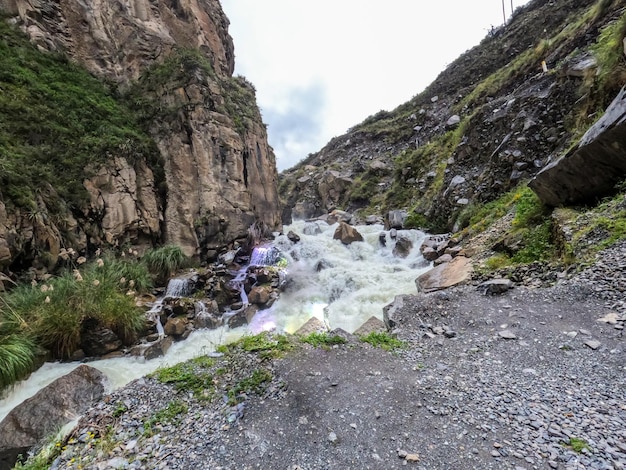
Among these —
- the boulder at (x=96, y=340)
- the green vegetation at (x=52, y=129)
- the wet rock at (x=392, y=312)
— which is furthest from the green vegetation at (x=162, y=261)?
the wet rock at (x=392, y=312)

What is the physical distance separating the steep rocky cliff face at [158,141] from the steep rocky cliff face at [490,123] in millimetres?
11553

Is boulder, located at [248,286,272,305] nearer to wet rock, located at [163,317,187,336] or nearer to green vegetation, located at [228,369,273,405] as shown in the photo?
wet rock, located at [163,317,187,336]

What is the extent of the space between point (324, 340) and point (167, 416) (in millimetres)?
2829

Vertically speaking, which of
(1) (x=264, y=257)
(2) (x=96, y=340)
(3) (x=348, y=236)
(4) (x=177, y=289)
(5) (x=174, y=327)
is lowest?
(5) (x=174, y=327)

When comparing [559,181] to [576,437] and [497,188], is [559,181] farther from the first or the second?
[576,437]

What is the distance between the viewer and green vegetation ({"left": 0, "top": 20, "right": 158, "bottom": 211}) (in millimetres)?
9133

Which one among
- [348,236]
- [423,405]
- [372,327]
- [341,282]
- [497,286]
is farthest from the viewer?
[348,236]

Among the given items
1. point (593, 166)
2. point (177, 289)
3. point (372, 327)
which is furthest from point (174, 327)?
point (593, 166)

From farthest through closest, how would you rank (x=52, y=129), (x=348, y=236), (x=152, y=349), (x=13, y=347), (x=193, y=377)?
(x=348, y=236) → (x=52, y=129) → (x=152, y=349) → (x=13, y=347) → (x=193, y=377)

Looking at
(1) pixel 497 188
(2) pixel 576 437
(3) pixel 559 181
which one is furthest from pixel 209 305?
(1) pixel 497 188

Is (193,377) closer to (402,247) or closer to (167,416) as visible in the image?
(167,416)

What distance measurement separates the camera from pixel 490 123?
47.2ft

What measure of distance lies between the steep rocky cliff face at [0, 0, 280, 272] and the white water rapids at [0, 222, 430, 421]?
469cm

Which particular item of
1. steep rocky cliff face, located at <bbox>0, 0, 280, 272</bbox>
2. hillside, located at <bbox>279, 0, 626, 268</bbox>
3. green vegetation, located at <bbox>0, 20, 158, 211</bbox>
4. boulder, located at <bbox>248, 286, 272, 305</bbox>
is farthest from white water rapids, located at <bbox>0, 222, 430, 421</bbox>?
green vegetation, located at <bbox>0, 20, 158, 211</bbox>
